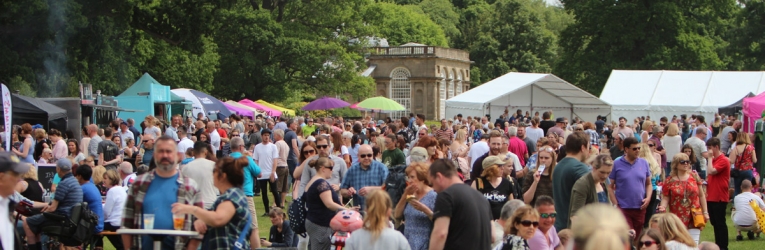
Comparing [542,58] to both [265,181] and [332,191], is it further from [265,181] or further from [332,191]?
[332,191]

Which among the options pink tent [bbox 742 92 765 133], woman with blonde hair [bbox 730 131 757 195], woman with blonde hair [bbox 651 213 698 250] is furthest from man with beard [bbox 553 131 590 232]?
pink tent [bbox 742 92 765 133]

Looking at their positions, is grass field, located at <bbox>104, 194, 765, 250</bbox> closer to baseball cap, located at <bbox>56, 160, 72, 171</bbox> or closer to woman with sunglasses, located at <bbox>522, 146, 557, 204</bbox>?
baseball cap, located at <bbox>56, 160, 72, 171</bbox>

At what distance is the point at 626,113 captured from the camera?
31.0m

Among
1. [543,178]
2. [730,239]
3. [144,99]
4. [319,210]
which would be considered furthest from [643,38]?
[319,210]

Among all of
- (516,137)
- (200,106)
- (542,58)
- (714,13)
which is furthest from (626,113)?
(542,58)

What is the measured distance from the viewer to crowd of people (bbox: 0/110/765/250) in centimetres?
592

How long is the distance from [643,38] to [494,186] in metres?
42.4

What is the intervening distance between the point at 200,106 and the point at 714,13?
103 feet

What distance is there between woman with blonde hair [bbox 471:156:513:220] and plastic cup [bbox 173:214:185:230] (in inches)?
135

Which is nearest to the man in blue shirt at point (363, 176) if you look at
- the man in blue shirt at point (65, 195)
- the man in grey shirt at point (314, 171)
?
the man in grey shirt at point (314, 171)

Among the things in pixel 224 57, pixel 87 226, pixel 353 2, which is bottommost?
pixel 87 226

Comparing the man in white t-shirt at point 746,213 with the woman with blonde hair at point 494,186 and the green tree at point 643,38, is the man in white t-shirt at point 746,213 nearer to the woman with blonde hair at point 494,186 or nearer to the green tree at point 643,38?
the woman with blonde hair at point 494,186

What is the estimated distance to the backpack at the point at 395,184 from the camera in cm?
885

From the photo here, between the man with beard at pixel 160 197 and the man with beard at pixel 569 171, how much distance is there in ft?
11.1
